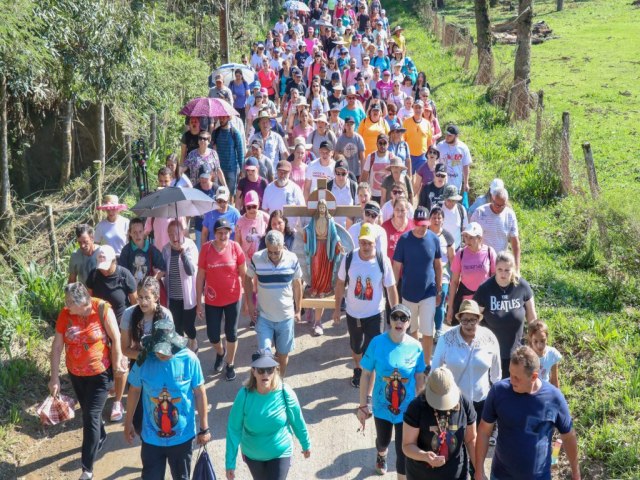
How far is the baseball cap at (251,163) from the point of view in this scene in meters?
9.97

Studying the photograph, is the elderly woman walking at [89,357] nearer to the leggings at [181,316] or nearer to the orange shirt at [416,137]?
the leggings at [181,316]

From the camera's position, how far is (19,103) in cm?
1431

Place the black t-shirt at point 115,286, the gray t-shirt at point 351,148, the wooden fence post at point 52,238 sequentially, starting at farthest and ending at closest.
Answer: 1. the gray t-shirt at point 351,148
2. the wooden fence post at point 52,238
3. the black t-shirt at point 115,286

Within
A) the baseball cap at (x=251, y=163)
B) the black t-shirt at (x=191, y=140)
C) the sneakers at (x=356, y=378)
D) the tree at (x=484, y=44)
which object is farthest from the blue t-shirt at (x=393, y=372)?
the tree at (x=484, y=44)

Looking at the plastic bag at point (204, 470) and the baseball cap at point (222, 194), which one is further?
the baseball cap at point (222, 194)

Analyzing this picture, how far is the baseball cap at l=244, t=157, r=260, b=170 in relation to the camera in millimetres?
9971

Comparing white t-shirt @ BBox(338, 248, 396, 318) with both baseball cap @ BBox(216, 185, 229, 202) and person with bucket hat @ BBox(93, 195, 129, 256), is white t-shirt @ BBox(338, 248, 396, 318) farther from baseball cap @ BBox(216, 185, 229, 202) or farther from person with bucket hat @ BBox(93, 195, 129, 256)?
person with bucket hat @ BBox(93, 195, 129, 256)

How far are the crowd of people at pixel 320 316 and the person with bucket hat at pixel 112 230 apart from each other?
0.02 metres

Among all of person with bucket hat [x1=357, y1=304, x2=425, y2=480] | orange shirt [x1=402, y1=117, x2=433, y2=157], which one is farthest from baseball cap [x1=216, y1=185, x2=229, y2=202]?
orange shirt [x1=402, y1=117, x2=433, y2=157]

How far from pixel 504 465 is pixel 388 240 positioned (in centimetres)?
374

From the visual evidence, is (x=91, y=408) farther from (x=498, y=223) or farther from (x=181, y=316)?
(x=498, y=223)

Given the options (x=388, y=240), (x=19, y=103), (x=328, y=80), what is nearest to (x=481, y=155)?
(x=328, y=80)

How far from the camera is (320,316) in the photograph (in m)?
9.17

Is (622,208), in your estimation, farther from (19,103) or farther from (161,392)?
(19,103)
